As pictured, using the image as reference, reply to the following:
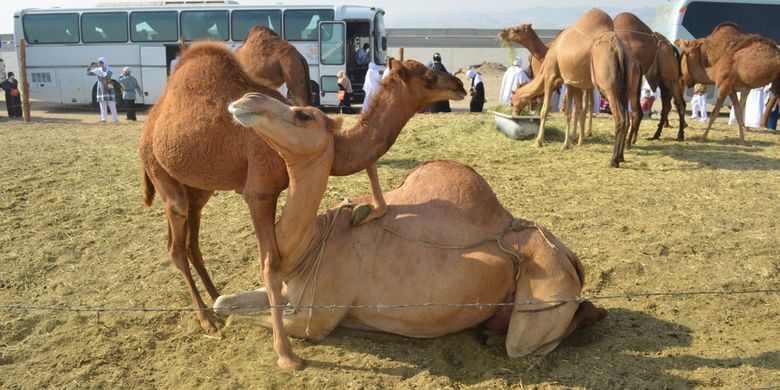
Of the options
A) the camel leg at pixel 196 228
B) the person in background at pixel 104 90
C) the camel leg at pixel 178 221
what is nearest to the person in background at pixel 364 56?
the person in background at pixel 104 90

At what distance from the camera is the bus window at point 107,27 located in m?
20.1

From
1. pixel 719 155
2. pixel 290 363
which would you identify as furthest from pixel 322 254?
pixel 719 155

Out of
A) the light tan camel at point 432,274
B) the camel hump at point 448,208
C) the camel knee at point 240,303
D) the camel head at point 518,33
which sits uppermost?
the camel head at point 518,33

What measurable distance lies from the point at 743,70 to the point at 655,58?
1451mm

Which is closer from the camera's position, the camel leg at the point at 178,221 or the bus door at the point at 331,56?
the camel leg at the point at 178,221

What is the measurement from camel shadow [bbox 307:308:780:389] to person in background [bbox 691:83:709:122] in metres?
12.4

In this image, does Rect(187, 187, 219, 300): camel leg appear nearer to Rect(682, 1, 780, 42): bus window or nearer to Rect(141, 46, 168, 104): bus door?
Rect(141, 46, 168, 104): bus door

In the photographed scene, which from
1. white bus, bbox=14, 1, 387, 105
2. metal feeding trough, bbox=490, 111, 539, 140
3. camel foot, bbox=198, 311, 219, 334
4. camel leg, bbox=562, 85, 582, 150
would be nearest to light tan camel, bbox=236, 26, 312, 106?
metal feeding trough, bbox=490, 111, 539, 140

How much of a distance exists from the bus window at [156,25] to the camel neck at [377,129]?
59.7ft

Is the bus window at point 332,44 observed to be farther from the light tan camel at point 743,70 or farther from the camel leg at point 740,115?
the camel leg at point 740,115

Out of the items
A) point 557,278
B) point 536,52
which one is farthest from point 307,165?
point 536,52

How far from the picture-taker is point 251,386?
3578mm

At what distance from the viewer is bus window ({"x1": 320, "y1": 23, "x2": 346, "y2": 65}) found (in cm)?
1928

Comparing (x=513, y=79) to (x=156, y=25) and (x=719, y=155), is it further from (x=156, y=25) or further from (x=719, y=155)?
(x=156, y=25)
